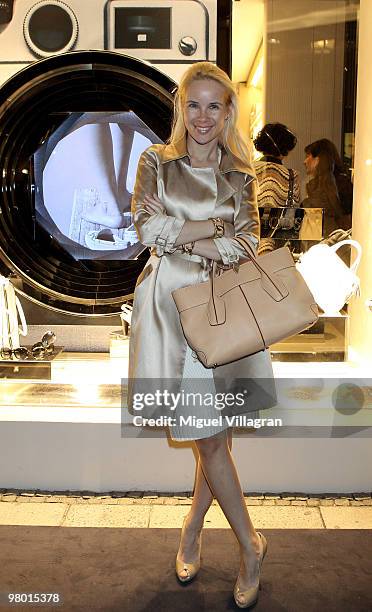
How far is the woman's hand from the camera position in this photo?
186cm

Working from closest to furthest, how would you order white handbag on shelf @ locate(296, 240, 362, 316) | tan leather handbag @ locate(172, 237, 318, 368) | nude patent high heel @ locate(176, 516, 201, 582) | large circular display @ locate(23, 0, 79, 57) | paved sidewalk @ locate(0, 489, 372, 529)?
tan leather handbag @ locate(172, 237, 318, 368), nude patent high heel @ locate(176, 516, 201, 582), paved sidewalk @ locate(0, 489, 372, 529), white handbag on shelf @ locate(296, 240, 362, 316), large circular display @ locate(23, 0, 79, 57)

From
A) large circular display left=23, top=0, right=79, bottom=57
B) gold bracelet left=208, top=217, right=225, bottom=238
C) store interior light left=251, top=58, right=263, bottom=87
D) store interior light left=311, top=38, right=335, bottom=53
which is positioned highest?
large circular display left=23, top=0, right=79, bottom=57

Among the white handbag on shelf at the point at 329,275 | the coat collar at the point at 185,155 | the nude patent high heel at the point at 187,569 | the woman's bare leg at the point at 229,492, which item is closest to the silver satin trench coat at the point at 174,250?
the coat collar at the point at 185,155

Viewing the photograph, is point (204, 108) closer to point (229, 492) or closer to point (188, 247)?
point (188, 247)

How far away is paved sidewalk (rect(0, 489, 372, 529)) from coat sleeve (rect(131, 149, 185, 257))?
3.48 ft

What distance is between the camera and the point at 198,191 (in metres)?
1.89

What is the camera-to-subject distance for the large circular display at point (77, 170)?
2.96 meters

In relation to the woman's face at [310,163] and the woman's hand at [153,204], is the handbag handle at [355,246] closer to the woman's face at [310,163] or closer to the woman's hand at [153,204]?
the woman's face at [310,163]

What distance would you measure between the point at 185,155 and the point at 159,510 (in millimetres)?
1286

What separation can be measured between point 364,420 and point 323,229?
743 millimetres

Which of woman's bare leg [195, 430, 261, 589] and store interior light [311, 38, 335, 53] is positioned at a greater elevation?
store interior light [311, 38, 335, 53]

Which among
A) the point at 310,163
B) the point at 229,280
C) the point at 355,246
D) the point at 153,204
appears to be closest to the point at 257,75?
the point at 310,163

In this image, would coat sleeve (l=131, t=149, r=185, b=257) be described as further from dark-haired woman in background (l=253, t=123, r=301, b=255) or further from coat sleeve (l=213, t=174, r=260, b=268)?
dark-haired woman in background (l=253, t=123, r=301, b=255)

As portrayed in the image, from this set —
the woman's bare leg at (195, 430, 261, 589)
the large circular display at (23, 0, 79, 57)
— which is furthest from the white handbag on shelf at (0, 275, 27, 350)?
the woman's bare leg at (195, 430, 261, 589)
